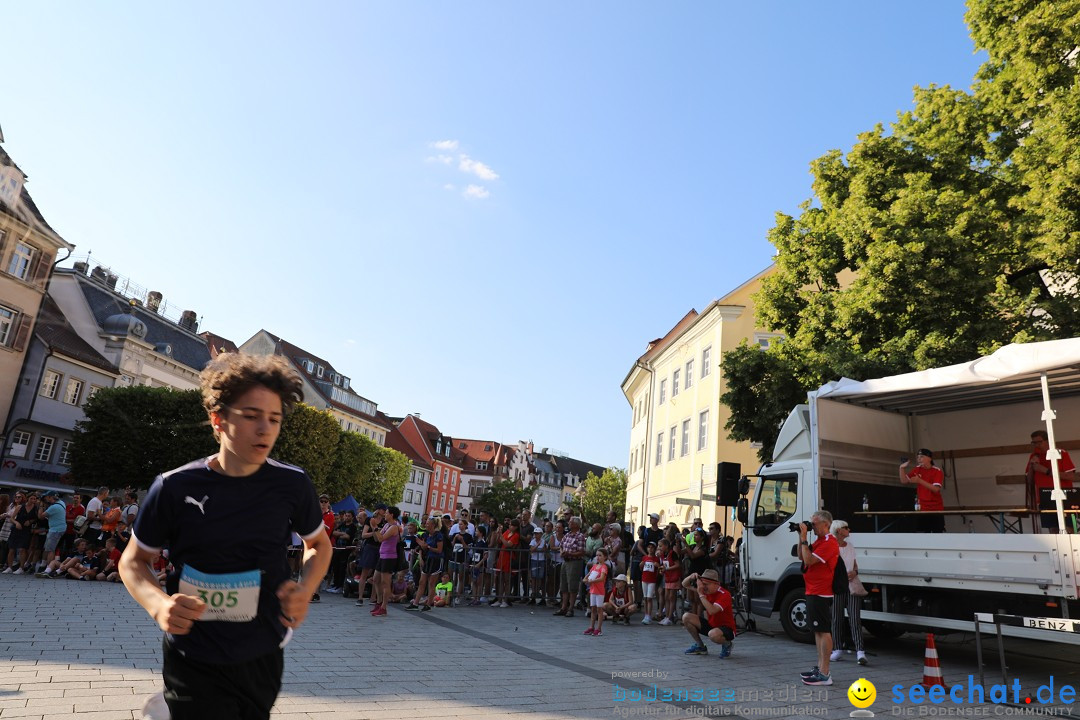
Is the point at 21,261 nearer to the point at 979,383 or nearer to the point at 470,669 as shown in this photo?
the point at 470,669

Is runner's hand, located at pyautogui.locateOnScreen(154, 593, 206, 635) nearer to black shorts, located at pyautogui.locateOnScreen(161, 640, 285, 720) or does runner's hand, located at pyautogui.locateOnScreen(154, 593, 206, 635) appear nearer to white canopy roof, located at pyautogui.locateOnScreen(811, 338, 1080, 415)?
black shorts, located at pyautogui.locateOnScreen(161, 640, 285, 720)

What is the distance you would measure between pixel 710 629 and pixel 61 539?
15.3 metres

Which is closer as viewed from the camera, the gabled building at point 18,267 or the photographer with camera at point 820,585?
the photographer with camera at point 820,585

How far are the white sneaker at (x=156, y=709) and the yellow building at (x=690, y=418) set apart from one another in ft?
85.1

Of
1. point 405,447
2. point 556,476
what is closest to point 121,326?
point 405,447

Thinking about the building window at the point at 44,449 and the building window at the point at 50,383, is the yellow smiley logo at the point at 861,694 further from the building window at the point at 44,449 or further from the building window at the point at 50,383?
the building window at the point at 44,449

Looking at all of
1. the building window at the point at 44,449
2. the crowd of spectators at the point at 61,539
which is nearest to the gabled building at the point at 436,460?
the building window at the point at 44,449

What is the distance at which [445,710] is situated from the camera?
5980mm

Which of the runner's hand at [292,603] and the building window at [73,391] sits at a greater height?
the building window at [73,391]

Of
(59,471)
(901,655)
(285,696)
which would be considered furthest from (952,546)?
(59,471)

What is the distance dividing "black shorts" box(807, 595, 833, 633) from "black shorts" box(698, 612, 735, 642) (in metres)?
1.70

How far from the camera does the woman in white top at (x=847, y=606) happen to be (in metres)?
9.78

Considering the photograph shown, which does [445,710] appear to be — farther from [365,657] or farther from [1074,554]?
[1074,554]

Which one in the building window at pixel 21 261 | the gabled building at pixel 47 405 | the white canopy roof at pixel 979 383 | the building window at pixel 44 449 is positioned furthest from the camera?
the building window at pixel 44 449
